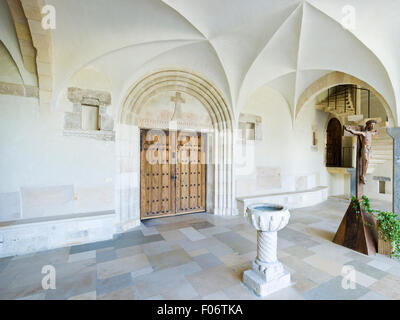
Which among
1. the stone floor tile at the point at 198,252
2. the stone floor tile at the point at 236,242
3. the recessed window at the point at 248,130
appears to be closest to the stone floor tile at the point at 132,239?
the stone floor tile at the point at 198,252

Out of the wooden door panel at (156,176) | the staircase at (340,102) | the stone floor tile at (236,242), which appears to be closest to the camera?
the stone floor tile at (236,242)

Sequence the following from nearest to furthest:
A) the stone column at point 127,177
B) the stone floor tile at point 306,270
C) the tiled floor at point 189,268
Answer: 1. the tiled floor at point 189,268
2. the stone floor tile at point 306,270
3. the stone column at point 127,177

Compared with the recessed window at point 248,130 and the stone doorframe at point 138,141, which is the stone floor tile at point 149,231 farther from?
the recessed window at point 248,130

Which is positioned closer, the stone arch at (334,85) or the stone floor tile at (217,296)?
the stone floor tile at (217,296)

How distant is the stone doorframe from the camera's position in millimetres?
3914

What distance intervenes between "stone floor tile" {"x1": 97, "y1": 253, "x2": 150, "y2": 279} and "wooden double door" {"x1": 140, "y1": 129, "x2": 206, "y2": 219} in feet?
6.04

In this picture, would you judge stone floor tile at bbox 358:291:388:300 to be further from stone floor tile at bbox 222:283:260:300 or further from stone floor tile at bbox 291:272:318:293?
stone floor tile at bbox 222:283:260:300

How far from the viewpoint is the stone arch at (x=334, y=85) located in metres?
3.92

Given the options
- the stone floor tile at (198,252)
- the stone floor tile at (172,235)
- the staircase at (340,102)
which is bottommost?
the stone floor tile at (172,235)

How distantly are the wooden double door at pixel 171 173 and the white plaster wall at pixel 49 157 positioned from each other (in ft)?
3.25

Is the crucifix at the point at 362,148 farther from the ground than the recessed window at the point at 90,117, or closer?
closer

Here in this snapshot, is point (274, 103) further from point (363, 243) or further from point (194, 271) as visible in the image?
point (194, 271)

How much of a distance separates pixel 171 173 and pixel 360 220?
3720 mm

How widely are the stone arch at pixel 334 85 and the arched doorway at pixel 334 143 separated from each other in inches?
118
